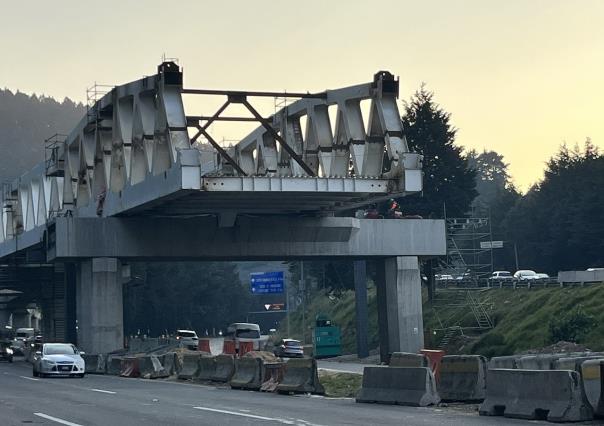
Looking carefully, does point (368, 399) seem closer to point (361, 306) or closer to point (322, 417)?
point (322, 417)

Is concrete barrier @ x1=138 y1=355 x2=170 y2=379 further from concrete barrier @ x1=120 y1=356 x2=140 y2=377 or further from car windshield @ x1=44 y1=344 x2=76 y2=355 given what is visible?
car windshield @ x1=44 y1=344 x2=76 y2=355

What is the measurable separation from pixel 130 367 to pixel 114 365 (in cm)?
258

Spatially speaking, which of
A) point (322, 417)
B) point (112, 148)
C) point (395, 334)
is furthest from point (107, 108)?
point (322, 417)

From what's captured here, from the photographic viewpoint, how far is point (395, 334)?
59.1 meters

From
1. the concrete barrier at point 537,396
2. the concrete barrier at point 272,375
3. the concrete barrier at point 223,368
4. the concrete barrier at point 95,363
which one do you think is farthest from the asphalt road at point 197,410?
the concrete barrier at point 95,363

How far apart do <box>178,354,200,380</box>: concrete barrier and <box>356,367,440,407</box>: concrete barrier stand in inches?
605

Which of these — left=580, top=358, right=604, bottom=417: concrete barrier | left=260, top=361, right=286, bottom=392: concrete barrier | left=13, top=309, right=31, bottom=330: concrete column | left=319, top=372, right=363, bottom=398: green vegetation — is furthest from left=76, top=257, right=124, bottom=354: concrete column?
left=13, top=309, right=31, bottom=330: concrete column

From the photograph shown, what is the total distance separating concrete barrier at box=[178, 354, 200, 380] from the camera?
138 feet

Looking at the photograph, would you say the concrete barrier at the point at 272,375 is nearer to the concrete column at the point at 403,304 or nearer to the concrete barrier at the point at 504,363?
the concrete barrier at the point at 504,363

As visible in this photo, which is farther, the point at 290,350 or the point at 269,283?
the point at 269,283

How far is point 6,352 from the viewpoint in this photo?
77188mm

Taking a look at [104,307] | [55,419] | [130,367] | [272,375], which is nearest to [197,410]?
[55,419]

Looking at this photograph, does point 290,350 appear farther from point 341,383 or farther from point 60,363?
point 341,383

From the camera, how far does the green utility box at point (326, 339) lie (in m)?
75.2
